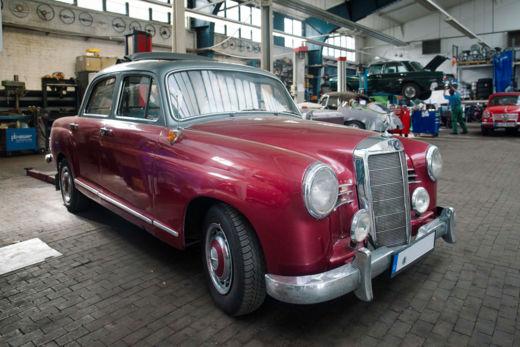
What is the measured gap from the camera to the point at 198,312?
2580 mm

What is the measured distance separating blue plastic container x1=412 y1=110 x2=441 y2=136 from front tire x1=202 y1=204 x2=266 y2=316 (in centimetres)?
1366

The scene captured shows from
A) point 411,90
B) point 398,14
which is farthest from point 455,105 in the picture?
point 398,14

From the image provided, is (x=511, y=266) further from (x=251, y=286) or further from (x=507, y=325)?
(x=251, y=286)

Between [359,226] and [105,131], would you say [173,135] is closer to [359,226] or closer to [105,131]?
[105,131]

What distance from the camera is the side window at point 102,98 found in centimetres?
382

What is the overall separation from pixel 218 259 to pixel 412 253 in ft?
4.01

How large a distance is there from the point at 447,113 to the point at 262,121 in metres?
17.8

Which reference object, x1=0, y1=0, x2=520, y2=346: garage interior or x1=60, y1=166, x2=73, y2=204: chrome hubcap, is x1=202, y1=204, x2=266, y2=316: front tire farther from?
x1=60, y1=166, x2=73, y2=204: chrome hubcap

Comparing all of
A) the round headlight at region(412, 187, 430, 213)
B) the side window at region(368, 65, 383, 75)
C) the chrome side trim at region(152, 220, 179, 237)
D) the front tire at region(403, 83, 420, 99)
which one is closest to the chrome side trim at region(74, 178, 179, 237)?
the chrome side trim at region(152, 220, 179, 237)

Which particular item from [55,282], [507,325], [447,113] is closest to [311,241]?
[507,325]

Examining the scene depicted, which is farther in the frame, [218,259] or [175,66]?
[175,66]

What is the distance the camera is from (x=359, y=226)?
7.43 ft

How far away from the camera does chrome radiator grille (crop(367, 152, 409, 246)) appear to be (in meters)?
2.47

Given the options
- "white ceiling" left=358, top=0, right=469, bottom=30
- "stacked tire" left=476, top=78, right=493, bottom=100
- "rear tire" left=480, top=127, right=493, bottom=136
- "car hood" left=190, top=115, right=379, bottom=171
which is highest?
"white ceiling" left=358, top=0, right=469, bottom=30
